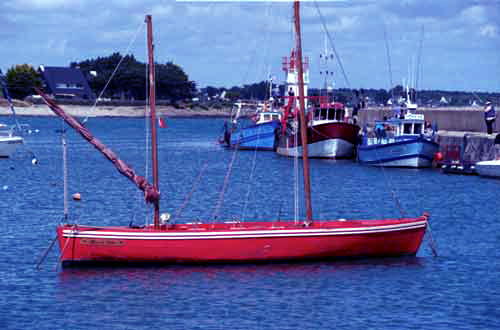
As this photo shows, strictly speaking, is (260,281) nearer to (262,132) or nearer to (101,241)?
(101,241)

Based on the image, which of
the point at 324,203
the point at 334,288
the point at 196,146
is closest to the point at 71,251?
the point at 334,288

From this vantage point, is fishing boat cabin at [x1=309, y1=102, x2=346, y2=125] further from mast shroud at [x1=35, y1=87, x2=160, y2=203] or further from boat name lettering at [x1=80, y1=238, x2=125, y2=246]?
boat name lettering at [x1=80, y1=238, x2=125, y2=246]

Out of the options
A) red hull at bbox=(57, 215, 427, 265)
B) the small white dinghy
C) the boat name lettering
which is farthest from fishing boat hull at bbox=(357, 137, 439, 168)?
the boat name lettering

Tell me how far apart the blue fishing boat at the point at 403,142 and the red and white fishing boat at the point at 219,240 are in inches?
1242

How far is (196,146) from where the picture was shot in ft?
331

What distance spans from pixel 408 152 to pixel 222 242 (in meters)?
35.0

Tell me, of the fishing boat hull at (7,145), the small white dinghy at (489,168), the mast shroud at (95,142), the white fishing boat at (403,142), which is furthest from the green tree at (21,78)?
the mast shroud at (95,142)

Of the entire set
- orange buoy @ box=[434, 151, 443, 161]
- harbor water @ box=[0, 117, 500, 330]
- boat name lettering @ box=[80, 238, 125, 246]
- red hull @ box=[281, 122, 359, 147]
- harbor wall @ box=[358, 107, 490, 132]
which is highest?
harbor wall @ box=[358, 107, 490, 132]

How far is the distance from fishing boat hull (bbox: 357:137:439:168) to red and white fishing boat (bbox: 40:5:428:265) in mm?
31551

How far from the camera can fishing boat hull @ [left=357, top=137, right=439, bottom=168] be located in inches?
2363

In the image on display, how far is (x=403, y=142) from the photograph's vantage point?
198ft

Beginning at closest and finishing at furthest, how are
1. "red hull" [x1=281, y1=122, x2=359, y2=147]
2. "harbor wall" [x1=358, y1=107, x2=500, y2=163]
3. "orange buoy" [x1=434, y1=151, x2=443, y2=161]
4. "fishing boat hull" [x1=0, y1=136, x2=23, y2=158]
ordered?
"harbor wall" [x1=358, y1=107, x2=500, y2=163]
"orange buoy" [x1=434, y1=151, x2=443, y2=161]
"red hull" [x1=281, y1=122, x2=359, y2=147]
"fishing boat hull" [x1=0, y1=136, x2=23, y2=158]

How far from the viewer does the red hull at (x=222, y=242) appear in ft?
86.7

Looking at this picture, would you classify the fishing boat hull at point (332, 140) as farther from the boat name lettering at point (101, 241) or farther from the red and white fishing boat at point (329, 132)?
the boat name lettering at point (101, 241)
